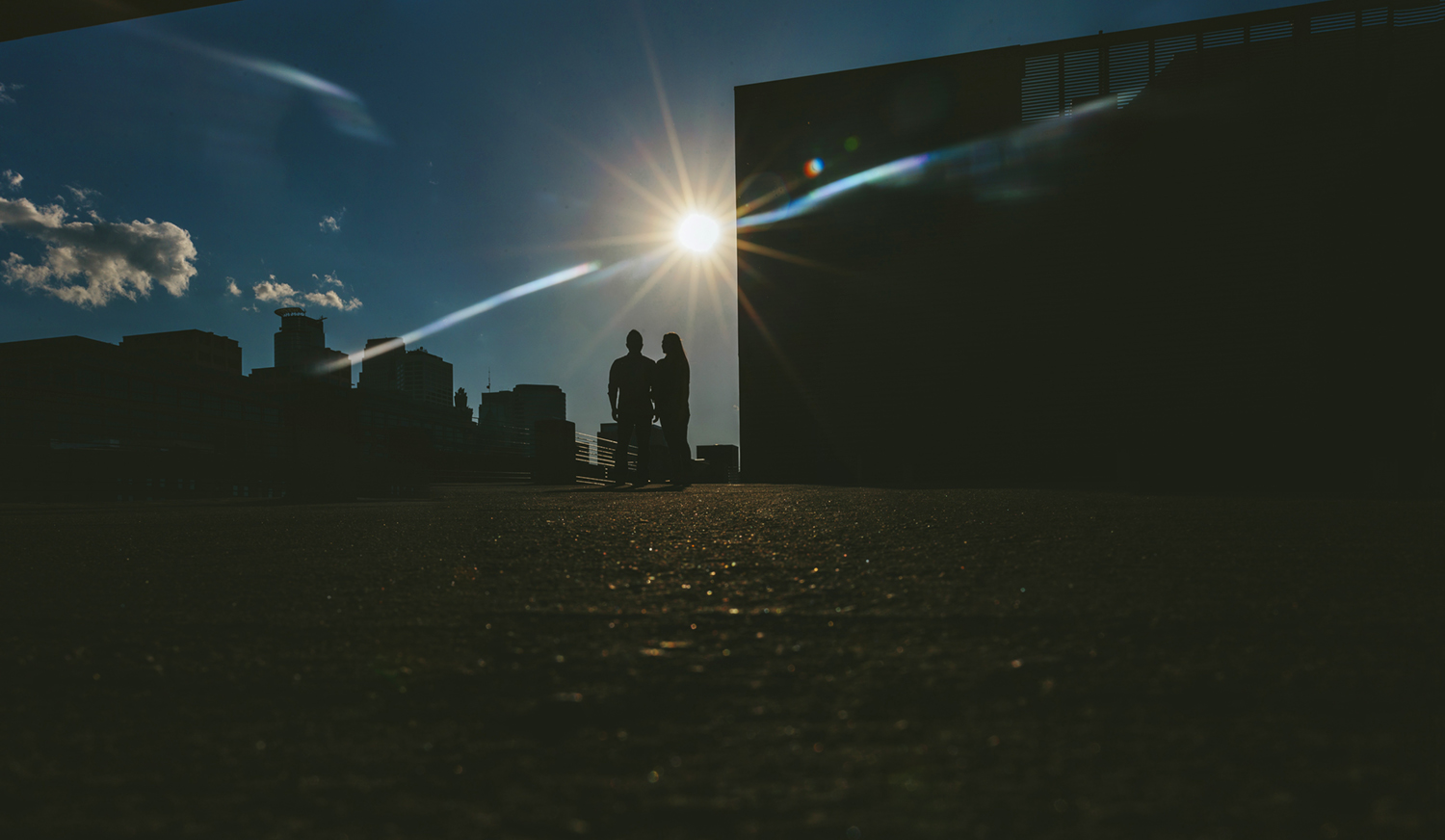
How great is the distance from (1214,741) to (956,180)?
18.2 meters

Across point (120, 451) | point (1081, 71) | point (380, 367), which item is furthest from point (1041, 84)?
point (380, 367)

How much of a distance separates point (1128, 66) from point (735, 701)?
59.8ft

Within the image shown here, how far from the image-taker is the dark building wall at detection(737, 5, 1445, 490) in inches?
537

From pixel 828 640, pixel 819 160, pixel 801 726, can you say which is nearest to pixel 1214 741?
pixel 801 726

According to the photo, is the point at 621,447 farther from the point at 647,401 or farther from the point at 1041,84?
the point at 1041,84

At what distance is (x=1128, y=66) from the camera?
1495 cm

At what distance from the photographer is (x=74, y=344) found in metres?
32.0

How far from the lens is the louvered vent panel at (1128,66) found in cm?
1480

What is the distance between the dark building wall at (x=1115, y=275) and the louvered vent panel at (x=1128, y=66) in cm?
9

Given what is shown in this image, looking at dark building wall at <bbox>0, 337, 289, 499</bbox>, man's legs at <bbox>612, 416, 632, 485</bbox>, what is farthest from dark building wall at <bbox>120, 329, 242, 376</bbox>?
man's legs at <bbox>612, 416, 632, 485</bbox>

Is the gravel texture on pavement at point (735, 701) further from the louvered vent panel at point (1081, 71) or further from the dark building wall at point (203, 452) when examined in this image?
the louvered vent panel at point (1081, 71)

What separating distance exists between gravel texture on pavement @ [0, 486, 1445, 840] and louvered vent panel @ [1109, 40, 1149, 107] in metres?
16.6

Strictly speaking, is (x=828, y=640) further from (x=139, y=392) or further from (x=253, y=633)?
(x=139, y=392)

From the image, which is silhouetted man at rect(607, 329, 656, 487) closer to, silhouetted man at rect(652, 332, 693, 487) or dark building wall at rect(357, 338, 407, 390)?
silhouetted man at rect(652, 332, 693, 487)
